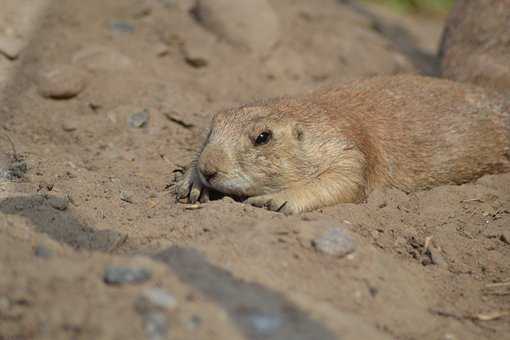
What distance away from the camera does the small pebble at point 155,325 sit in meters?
2.95

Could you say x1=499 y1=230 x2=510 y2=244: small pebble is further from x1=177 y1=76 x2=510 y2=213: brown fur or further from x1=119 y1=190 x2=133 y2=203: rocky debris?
x1=119 y1=190 x2=133 y2=203: rocky debris

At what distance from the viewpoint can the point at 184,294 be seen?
3.18 m

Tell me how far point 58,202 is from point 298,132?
1.82 meters

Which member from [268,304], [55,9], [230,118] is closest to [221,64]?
[55,9]

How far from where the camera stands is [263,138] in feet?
15.6

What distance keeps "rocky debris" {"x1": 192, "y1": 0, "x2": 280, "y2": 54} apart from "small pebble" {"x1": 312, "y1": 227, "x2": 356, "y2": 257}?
408cm

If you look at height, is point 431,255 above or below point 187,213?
above

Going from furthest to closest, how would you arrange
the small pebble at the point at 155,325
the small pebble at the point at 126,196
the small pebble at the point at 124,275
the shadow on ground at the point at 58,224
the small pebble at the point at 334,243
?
the small pebble at the point at 126,196 < the shadow on ground at the point at 58,224 < the small pebble at the point at 334,243 < the small pebble at the point at 124,275 < the small pebble at the point at 155,325

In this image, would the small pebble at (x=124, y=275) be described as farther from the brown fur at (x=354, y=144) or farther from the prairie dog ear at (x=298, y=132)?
the prairie dog ear at (x=298, y=132)

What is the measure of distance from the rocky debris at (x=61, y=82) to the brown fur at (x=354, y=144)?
204 centimetres

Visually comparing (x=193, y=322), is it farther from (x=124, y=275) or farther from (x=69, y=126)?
(x=69, y=126)

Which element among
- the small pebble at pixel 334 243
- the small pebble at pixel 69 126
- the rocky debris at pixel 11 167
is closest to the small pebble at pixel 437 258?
the small pebble at pixel 334 243

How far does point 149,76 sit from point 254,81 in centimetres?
118

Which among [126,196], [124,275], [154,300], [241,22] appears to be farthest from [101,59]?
[154,300]
